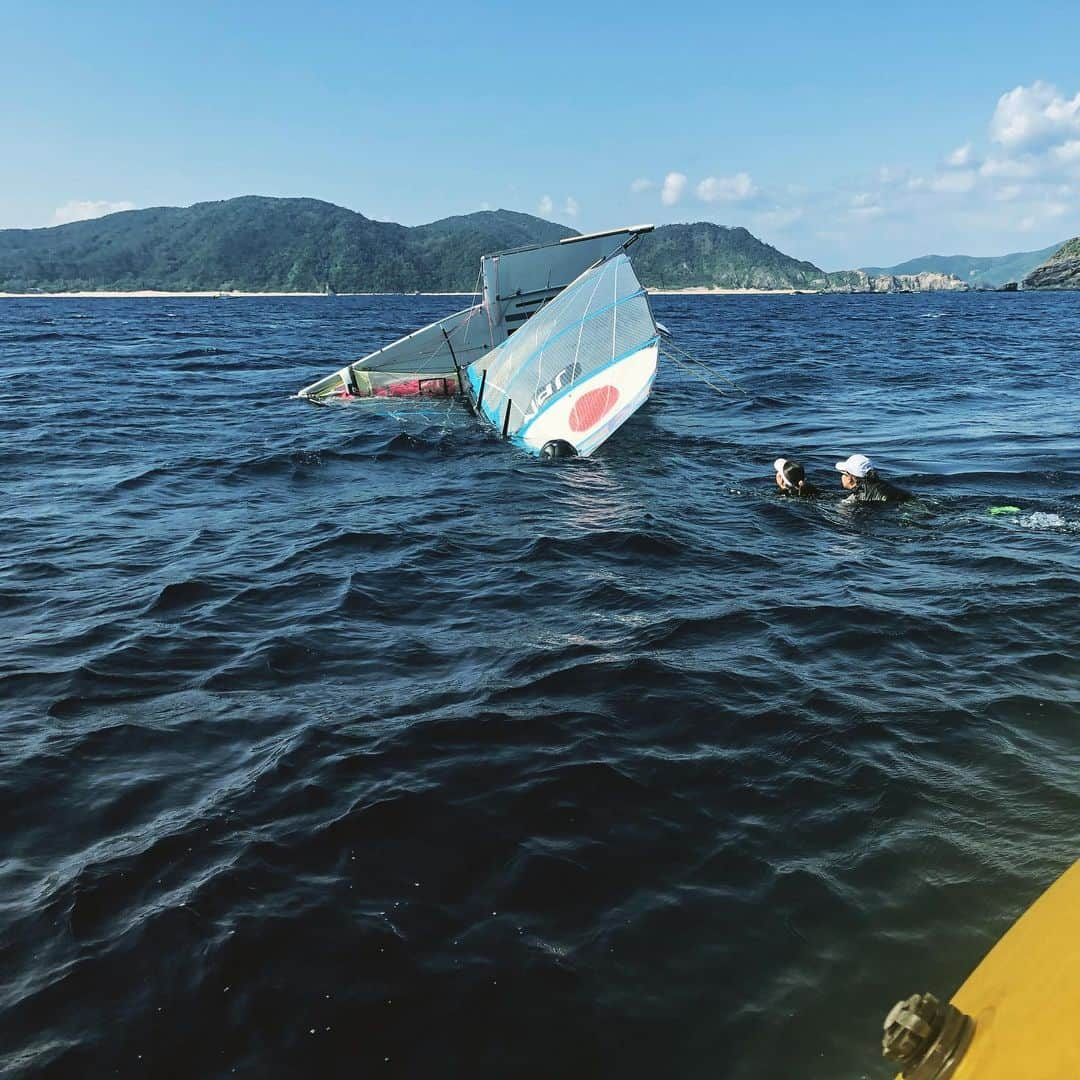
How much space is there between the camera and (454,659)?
9258 mm

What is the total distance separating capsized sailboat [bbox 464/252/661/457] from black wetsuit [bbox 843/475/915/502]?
707 centimetres

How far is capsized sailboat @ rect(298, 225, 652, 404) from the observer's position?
2852 centimetres

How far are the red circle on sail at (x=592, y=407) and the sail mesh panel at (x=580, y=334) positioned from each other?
604mm

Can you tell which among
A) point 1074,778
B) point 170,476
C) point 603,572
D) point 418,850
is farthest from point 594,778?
point 170,476

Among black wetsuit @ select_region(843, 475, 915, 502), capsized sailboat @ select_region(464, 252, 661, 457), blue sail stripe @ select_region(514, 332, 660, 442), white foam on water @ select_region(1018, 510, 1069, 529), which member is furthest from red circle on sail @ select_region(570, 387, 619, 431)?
white foam on water @ select_region(1018, 510, 1069, 529)

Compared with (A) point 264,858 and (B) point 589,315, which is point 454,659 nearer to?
(A) point 264,858

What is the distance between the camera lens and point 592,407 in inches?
816

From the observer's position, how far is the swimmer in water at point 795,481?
50.1ft

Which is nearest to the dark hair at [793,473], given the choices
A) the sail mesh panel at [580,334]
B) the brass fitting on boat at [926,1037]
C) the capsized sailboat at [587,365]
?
the capsized sailboat at [587,365]

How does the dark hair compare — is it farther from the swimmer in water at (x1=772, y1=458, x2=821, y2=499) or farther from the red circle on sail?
the red circle on sail

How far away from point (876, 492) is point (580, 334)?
9.41 m

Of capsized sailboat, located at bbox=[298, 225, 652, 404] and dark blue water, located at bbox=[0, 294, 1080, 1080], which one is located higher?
capsized sailboat, located at bbox=[298, 225, 652, 404]

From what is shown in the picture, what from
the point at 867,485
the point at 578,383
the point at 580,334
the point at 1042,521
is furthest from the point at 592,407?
the point at 1042,521

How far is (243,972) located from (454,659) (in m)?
4.47
